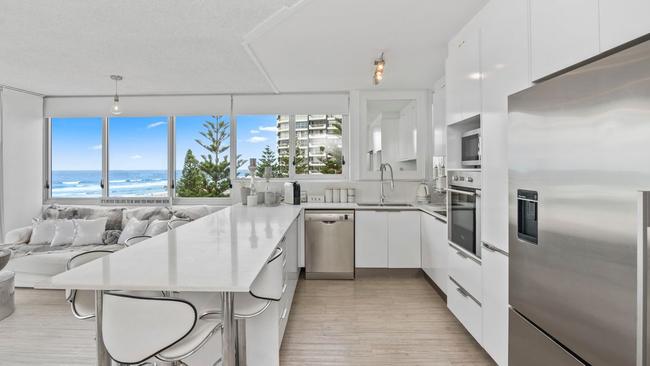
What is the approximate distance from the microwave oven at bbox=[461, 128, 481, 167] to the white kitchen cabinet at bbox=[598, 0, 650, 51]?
1048 mm

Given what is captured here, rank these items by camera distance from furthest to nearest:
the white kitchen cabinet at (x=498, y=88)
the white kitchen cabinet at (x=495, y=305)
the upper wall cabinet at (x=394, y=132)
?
1. the upper wall cabinet at (x=394, y=132)
2. the white kitchen cabinet at (x=495, y=305)
3. the white kitchen cabinet at (x=498, y=88)

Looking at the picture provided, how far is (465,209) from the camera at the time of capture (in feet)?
7.98

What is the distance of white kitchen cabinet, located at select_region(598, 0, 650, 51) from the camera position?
1014mm

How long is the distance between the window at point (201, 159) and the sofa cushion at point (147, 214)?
23.2 inches

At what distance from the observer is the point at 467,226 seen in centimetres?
238

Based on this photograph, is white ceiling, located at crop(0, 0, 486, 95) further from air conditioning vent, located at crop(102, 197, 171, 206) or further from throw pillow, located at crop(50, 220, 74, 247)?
throw pillow, located at crop(50, 220, 74, 247)

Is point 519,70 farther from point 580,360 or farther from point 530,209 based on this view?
point 580,360

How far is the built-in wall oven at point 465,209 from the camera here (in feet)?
7.25

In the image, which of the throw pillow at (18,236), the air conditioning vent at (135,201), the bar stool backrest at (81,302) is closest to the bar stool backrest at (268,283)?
the bar stool backrest at (81,302)

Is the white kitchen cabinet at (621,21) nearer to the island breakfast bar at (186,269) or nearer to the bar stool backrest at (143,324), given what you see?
the island breakfast bar at (186,269)

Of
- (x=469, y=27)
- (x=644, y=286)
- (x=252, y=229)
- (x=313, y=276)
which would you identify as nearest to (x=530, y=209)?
(x=644, y=286)

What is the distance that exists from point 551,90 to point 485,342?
1600mm

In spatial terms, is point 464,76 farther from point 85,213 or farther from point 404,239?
point 85,213

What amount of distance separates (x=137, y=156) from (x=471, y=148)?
188 inches
